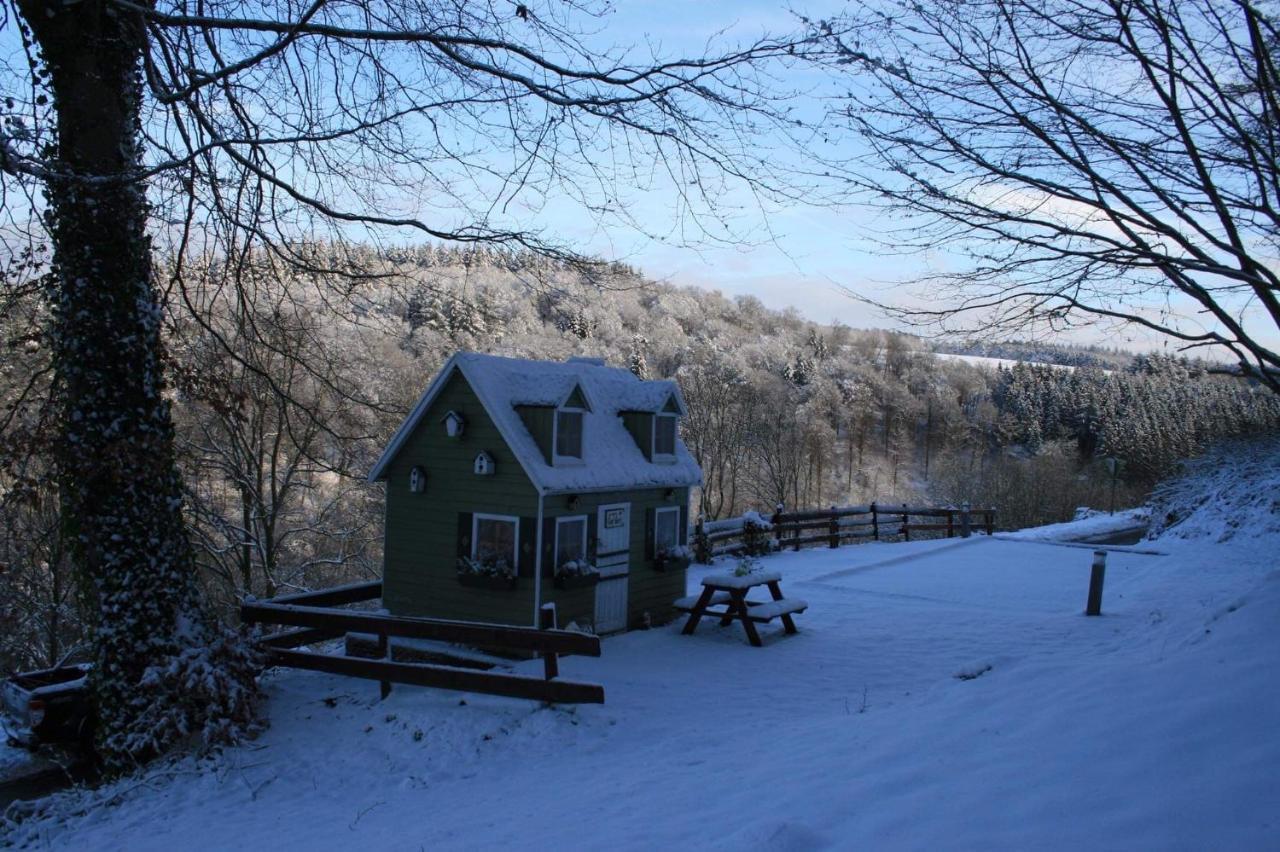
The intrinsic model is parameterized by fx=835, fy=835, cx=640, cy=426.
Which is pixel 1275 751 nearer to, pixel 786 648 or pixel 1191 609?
pixel 786 648

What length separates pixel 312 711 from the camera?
8.78 metres

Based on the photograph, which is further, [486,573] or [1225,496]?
[1225,496]

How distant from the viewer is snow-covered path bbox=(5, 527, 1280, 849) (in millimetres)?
4238

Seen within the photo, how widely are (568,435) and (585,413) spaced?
700 mm

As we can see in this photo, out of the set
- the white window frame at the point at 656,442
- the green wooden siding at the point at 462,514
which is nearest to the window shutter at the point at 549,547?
the green wooden siding at the point at 462,514

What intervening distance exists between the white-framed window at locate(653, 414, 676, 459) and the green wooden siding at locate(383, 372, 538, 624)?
9.43 ft

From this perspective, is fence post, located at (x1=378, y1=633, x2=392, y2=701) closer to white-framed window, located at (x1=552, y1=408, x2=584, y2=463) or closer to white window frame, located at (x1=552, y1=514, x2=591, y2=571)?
white window frame, located at (x1=552, y1=514, x2=591, y2=571)

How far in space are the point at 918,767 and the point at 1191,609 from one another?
926cm

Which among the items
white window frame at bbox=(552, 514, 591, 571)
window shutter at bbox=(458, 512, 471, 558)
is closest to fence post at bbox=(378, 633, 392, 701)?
window shutter at bbox=(458, 512, 471, 558)

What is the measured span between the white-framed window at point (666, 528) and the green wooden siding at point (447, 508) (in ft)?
8.42

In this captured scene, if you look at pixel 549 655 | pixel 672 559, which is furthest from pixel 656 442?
pixel 549 655

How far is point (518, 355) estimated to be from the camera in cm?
4034

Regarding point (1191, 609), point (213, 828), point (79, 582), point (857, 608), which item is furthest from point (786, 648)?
point (79, 582)

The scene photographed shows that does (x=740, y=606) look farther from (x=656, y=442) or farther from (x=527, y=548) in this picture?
(x=527, y=548)
